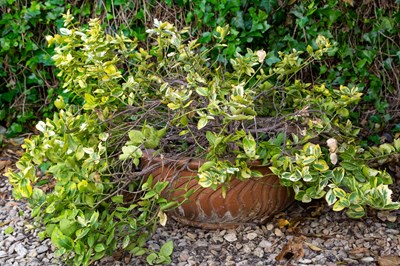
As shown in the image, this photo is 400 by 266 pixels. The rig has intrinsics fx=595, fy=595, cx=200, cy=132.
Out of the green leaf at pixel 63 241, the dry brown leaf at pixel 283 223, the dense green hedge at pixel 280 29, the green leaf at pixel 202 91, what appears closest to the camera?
the green leaf at pixel 63 241

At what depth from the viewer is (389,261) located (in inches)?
90.1

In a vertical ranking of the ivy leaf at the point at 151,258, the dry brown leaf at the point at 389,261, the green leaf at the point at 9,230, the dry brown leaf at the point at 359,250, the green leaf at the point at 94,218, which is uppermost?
the green leaf at the point at 94,218

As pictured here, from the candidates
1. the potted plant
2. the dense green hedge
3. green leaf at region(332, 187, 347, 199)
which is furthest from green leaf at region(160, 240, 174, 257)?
the dense green hedge

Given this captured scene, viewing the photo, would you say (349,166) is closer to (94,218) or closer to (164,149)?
(164,149)

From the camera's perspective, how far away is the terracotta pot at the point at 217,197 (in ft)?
7.86

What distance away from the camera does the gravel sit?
237cm

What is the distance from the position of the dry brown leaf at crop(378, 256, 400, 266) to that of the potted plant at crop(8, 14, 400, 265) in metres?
0.23

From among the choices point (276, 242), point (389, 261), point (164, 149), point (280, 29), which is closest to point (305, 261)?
point (276, 242)

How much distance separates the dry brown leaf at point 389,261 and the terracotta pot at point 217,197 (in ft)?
1.48

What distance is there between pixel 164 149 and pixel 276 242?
0.62m

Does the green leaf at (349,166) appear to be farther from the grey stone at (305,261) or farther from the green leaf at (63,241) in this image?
the green leaf at (63,241)

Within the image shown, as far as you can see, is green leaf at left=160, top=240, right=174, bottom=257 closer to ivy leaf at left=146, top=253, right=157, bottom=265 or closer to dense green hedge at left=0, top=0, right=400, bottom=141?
ivy leaf at left=146, top=253, right=157, bottom=265

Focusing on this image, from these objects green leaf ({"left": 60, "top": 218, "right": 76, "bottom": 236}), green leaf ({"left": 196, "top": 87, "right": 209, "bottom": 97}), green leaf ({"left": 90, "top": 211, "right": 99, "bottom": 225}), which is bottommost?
green leaf ({"left": 60, "top": 218, "right": 76, "bottom": 236})

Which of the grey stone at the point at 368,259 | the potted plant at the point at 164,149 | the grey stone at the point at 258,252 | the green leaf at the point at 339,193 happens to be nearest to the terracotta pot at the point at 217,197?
the potted plant at the point at 164,149
